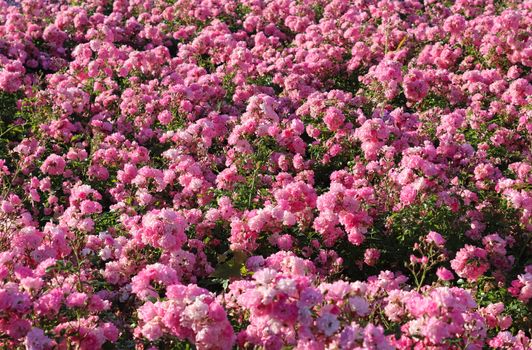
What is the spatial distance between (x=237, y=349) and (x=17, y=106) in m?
5.23

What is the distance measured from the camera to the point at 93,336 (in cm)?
304

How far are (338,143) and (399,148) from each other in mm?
587

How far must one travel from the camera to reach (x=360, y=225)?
4.52m

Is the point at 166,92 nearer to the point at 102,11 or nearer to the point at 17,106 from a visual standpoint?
the point at 17,106

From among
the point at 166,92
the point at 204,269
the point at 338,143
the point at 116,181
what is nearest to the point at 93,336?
the point at 204,269

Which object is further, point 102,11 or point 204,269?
point 102,11

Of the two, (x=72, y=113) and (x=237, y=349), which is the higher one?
(x=237, y=349)

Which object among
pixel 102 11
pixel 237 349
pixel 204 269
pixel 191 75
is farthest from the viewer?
pixel 102 11

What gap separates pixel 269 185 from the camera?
541 cm

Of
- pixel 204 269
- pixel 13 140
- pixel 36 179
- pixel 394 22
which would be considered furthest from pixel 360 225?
pixel 394 22

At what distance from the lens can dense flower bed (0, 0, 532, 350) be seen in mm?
3016

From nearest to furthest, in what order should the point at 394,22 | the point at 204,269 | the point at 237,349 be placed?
1. the point at 237,349
2. the point at 204,269
3. the point at 394,22

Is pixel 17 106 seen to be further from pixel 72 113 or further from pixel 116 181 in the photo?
pixel 116 181

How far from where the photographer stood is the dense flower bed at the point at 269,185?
9.89 ft
